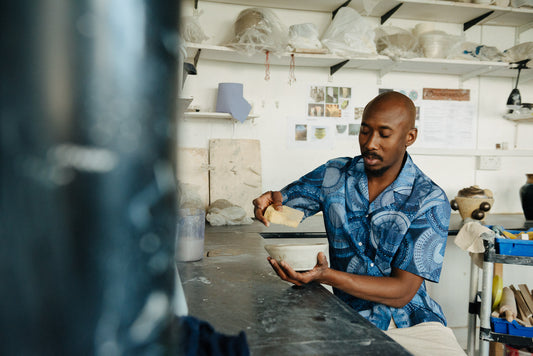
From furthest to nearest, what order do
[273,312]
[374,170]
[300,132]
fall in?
[300,132]
[374,170]
[273,312]

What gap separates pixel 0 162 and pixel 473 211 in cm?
310

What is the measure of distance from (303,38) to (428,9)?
105 centimetres

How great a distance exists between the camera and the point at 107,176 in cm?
15

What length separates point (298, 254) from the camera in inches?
44.9

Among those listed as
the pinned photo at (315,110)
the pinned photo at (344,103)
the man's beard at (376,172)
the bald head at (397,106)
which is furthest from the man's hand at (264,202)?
the pinned photo at (344,103)

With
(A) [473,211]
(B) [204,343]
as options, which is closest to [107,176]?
(B) [204,343]

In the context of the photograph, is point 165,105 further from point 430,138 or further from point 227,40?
point 430,138

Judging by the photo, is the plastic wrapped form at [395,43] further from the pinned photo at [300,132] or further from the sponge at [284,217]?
the sponge at [284,217]

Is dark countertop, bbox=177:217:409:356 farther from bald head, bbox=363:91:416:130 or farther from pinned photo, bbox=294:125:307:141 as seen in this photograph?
pinned photo, bbox=294:125:307:141

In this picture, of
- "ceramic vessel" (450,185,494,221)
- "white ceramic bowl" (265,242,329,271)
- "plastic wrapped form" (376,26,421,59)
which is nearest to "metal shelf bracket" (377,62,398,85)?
"plastic wrapped form" (376,26,421,59)

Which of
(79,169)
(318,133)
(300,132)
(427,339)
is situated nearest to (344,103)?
(318,133)

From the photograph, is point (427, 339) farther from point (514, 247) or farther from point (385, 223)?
point (514, 247)

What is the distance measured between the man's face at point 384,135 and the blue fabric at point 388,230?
86 millimetres

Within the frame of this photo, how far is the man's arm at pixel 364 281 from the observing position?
1.14 metres
